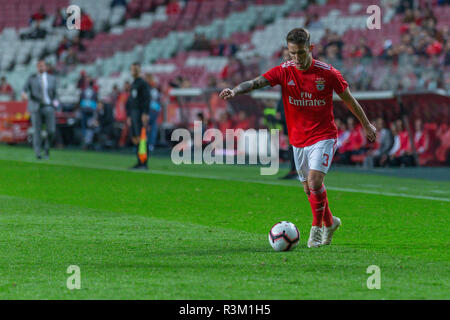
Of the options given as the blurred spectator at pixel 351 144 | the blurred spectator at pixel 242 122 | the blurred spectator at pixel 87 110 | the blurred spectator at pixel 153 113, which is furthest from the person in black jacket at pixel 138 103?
the blurred spectator at pixel 87 110

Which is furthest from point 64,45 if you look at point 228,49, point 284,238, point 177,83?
point 284,238

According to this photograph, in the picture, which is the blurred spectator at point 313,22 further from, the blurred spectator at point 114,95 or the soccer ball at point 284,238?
the soccer ball at point 284,238

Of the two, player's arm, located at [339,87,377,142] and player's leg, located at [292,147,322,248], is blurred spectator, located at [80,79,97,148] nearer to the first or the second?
player's leg, located at [292,147,322,248]

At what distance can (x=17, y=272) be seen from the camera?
7.46m

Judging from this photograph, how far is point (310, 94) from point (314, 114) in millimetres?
210

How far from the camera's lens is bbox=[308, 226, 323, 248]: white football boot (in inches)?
354

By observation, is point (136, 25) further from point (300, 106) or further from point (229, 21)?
point (300, 106)

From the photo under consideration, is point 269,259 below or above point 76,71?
below

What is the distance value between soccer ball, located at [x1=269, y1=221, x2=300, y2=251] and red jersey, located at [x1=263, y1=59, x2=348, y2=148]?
89 cm

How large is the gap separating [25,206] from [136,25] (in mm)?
29454

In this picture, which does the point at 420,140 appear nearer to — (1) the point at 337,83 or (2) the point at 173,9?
(1) the point at 337,83

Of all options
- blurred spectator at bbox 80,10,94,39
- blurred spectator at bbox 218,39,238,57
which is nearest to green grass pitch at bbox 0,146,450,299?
blurred spectator at bbox 218,39,238,57

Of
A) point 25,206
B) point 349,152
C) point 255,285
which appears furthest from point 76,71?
point 255,285

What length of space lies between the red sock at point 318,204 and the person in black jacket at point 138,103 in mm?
Answer: 11256
